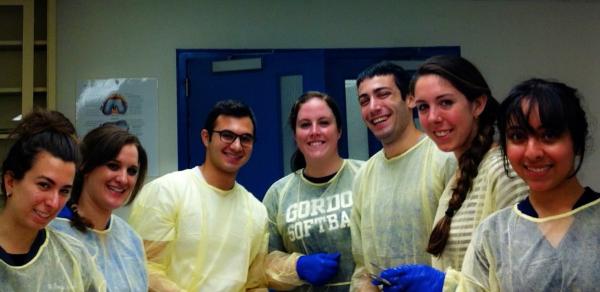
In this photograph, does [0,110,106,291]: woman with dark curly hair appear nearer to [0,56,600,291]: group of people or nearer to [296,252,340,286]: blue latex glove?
[0,56,600,291]: group of people

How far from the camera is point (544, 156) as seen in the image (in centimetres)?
120

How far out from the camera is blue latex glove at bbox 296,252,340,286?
7.13 feet

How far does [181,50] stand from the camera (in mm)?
3643

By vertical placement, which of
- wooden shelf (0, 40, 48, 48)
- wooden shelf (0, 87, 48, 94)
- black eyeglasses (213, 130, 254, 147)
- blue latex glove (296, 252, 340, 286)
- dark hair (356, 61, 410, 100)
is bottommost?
blue latex glove (296, 252, 340, 286)

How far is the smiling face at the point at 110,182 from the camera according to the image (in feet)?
5.88

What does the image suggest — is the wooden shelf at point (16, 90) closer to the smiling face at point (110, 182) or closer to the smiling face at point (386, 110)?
the smiling face at point (110, 182)

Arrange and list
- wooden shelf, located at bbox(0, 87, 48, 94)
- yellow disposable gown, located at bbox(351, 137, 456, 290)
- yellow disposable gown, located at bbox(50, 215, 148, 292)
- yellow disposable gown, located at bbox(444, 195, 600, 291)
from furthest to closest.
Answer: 1. wooden shelf, located at bbox(0, 87, 48, 94)
2. yellow disposable gown, located at bbox(351, 137, 456, 290)
3. yellow disposable gown, located at bbox(50, 215, 148, 292)
4. yellow disposable gown, located at bbox(444, 195, 600, 291)

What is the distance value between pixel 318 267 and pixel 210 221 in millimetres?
476

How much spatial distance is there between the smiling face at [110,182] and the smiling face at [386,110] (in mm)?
883

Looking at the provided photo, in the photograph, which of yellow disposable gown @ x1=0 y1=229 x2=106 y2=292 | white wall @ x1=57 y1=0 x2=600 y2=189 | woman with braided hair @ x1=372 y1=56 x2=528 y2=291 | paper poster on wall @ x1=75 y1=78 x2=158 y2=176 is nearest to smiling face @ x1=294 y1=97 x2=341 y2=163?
woman with braided hair @ x1=372 y1=56 x2=528 y2=291

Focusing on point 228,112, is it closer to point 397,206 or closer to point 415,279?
point 397,206

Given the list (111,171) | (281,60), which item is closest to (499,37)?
(281,60)

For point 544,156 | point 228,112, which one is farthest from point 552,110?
point 228,112

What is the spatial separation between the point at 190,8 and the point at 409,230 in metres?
2.45
